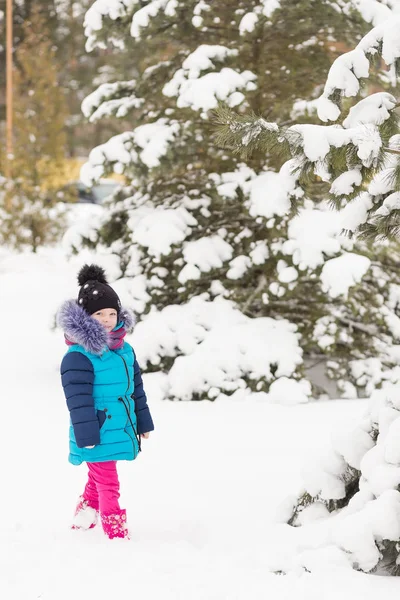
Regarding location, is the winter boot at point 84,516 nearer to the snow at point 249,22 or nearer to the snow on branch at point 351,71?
the snow on branch at point 351,71

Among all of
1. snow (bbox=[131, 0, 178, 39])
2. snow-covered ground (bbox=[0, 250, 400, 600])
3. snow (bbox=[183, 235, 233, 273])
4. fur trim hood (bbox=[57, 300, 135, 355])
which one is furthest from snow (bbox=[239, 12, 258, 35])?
fur trim hood (bbox=[57, 300, 135, 355])

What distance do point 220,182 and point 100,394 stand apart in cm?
361

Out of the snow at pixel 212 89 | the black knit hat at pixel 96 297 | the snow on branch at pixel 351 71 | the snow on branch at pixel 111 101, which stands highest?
the snow on branch at pixel 351 71

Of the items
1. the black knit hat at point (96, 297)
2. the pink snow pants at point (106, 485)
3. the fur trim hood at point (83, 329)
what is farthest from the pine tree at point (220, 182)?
the pink snow pants at point (106, 485)

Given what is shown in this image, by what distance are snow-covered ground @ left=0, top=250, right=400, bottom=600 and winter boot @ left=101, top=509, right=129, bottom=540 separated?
4cm

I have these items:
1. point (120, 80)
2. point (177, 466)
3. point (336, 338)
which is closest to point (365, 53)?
point (177, 466)

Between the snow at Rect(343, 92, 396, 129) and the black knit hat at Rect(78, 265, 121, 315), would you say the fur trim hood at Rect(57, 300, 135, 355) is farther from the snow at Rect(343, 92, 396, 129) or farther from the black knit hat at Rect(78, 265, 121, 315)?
the snow at Rect(343, 92, 396, 129)

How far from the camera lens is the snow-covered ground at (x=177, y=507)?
9.95 feet

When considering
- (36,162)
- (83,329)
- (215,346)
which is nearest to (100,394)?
(83,329)

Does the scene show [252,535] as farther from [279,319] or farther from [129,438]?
[279,319]

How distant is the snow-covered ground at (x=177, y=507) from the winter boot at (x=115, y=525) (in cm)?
4

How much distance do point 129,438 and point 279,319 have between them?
3.81 metres

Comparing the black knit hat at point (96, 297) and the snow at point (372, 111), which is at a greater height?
the snow at point (372, 111)

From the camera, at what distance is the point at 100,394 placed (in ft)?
11.8
